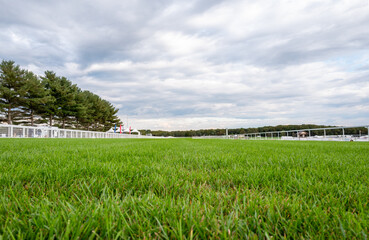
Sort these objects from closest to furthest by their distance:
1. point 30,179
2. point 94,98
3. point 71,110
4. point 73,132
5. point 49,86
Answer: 1. point 30,179
2. point 73,132
3. point 49,86
4. point 71,110
5. point 94,98

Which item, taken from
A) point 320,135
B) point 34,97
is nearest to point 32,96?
point 34,97

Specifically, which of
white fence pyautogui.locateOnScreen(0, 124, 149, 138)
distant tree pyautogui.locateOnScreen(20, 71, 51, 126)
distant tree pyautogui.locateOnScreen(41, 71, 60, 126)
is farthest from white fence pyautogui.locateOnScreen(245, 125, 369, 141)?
distant tree pyautogui.locateOnScreen(41, 71, 60, 126)

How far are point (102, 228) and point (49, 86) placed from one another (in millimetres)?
40558

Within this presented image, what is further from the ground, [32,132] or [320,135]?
[32,132]

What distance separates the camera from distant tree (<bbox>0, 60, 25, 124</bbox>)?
27266mm

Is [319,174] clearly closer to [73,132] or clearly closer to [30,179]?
[30,179]

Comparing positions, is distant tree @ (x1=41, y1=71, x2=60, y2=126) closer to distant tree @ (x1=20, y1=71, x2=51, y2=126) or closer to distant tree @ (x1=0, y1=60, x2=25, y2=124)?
distant tree @ (x1=20, y1=71, x2=51, y2=126)

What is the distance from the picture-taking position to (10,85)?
28375 mm

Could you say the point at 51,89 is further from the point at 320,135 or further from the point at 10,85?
the point at 320,135

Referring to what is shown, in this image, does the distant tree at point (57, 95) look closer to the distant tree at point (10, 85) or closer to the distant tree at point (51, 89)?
the distant tree at point (51, 89)

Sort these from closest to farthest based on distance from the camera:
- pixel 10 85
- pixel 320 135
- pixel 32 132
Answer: pixel 320 135 → pixel 32 132 → pixel 10 85

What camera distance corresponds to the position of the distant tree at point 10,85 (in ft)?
89.5

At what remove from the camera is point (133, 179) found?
5.91ft

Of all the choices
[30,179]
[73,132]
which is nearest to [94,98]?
[73,132]
